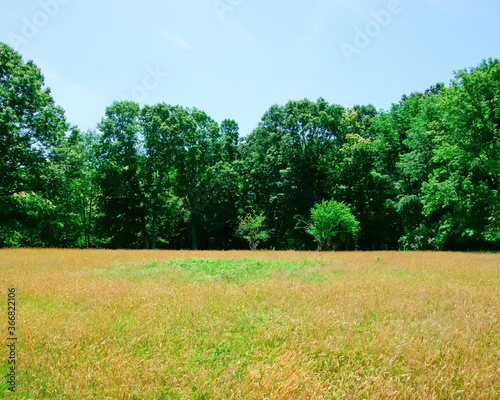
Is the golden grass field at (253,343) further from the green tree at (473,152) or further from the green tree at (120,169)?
the green tree at (120,169)

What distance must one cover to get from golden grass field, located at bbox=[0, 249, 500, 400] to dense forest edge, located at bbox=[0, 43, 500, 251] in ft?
64.1

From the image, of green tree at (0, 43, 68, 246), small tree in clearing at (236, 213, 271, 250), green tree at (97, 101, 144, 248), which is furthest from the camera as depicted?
green tree at (97, 101, 144, 248)

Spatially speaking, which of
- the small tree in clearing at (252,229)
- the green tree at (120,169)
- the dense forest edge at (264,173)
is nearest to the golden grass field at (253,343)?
the dense forest edge at (264,173)

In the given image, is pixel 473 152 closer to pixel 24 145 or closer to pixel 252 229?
pixel 252 229

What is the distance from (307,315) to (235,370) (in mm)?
2256

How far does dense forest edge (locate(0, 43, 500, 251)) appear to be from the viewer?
22.9 meters

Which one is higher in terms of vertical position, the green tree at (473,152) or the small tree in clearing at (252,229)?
the green tree at (473,152)

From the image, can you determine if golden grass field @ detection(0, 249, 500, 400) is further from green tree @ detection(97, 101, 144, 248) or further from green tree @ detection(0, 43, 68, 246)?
green tree @ detection(97, 101, 144, 248)

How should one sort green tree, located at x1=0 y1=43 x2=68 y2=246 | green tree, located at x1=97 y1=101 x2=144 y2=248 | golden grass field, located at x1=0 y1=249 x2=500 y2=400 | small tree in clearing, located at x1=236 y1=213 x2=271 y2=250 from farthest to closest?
1. green tree, located at x1=97 y1=101 x2=144 y2=248
2. small tree in clearing, located at x1=236 y1=213 x2=271 y2=250
3. green tree, located at x1=0 y1=43 x2=68 y2=246
4. golden grass field, located at x1=0 y1=249 x2=500 y2=400

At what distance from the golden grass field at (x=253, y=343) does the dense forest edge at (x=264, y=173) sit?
64.1ft

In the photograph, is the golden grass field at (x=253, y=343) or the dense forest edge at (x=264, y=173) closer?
the golden grass field at (x=253, y=343)

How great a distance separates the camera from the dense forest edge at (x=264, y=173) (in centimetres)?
2291

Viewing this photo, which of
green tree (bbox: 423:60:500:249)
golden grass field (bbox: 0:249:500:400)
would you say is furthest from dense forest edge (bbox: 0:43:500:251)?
golden grass field (bbox: 0:249:500:400)

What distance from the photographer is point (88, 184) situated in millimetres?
35406
